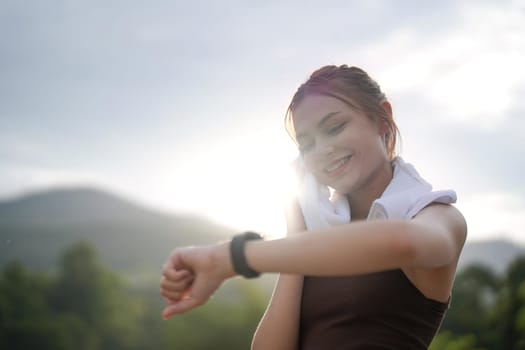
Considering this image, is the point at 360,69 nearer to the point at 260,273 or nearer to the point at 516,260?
the point at 260,273

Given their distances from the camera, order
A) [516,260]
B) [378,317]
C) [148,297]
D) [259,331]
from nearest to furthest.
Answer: [378,317], [259,331], [516,260], [148,297]

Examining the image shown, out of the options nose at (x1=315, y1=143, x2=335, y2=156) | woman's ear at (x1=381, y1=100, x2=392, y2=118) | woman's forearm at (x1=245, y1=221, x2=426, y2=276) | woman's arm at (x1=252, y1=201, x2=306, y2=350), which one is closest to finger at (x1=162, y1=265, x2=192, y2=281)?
woman's forearm at (x1=245, y1=221, x2=426, y2=276)

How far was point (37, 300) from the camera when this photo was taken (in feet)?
173

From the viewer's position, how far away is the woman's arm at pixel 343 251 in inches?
76.0

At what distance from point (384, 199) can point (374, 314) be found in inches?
Result: 18.8

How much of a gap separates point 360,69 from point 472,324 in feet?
116

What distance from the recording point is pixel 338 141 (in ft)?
9.27

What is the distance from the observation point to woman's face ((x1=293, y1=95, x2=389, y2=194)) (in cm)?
285

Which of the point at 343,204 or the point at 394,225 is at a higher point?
the point at 343,204

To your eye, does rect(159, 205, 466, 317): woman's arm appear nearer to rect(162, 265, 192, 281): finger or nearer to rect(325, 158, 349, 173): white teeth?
rect(162, 265, 192, 281): finger

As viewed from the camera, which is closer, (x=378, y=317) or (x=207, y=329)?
(x=378, y=317)

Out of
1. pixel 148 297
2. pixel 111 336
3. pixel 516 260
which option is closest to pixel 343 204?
pixel 516 260

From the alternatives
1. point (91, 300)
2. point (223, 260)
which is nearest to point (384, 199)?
point (223, 260)

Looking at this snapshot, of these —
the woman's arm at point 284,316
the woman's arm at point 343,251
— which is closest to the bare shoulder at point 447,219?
the woman's arm at point 343,251
